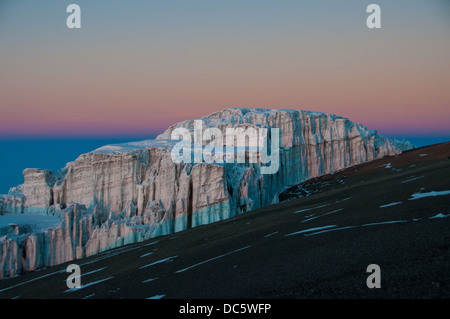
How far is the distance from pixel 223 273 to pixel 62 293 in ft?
28.2


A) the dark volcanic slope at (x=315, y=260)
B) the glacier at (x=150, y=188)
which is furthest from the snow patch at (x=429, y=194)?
the glacier at (x=150, y=188)

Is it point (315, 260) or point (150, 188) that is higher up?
point (315, 260)

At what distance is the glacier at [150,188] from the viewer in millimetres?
44375

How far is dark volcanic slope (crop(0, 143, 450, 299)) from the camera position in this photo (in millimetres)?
11359

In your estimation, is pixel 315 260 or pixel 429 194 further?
pixel 429 194

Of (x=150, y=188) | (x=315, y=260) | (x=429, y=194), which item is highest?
(x=429, y=194)

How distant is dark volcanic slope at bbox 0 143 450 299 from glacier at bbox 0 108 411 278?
18.9 metres

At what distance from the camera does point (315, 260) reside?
45.8 feet

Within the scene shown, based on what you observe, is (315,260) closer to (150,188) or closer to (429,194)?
(429,194)

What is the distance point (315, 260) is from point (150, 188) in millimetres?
37614

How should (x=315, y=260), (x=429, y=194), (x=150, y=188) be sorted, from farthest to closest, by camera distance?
1. (x=150, y=188)
2. (x=429, y=194)
3. (x=315, y=260)

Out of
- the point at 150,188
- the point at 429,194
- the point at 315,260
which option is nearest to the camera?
the point at 315,260

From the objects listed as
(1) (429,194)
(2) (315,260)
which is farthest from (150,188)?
(2) (315,260)

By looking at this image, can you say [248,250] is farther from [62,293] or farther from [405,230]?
[62,293]
